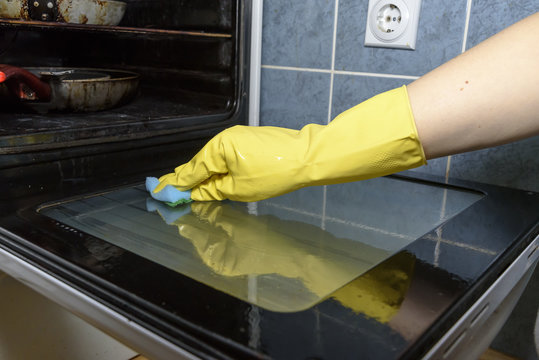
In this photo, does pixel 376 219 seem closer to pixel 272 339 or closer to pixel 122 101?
pixel 272 339

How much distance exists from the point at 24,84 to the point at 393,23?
0.77 meters

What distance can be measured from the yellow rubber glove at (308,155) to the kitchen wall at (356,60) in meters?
0.38

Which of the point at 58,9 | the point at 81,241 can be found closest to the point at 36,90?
the point at 58,9

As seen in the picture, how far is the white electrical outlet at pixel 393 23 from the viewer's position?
0.97 metres

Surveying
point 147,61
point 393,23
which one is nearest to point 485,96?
point 393,23

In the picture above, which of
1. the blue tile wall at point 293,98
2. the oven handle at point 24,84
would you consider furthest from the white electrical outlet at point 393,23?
the oven handle at point 24,84

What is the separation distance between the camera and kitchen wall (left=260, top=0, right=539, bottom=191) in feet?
2.98

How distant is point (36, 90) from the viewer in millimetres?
942

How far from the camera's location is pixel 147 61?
50.6 inches

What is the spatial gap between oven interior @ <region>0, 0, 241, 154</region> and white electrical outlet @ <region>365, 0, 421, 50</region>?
1.00 ft

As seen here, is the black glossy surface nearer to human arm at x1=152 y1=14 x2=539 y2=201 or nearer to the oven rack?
human arm at x1=152 y1=14 x2=539 y2=201

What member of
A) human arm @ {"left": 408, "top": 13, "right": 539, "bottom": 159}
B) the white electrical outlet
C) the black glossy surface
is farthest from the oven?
the white electrical outlet

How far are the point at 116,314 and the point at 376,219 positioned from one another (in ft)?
1.43

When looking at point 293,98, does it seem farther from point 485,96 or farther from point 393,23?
point 485,96
